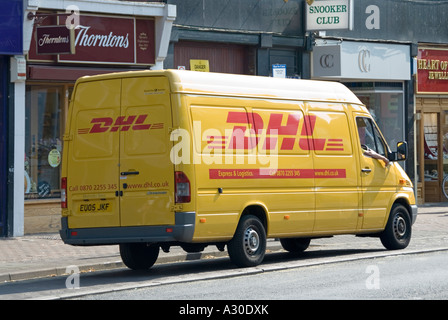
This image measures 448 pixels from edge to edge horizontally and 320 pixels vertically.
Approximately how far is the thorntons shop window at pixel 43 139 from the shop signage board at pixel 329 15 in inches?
286

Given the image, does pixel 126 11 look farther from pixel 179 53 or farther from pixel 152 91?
pixel 152 91

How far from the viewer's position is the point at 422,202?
2859 cm

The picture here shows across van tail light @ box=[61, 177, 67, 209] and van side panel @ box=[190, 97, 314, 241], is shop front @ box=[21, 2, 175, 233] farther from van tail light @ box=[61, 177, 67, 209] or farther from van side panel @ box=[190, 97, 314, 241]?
van side panel @ box=[190, 97, 314, 241]

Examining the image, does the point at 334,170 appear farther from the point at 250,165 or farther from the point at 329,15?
the point at 329,15

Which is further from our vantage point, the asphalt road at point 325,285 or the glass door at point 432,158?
the glass door at point 432,158

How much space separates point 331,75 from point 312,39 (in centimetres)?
103

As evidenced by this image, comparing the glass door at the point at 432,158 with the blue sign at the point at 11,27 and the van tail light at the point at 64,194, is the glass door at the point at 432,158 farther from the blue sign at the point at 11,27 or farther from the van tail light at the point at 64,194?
the van tail light at the point at 64,194

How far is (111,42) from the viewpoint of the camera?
21.3 m

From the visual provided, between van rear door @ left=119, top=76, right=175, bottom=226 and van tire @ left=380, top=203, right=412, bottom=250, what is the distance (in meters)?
4.66

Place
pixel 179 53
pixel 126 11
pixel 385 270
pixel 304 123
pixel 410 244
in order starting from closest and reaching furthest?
pixel 385 270
pixel 304 123
pixel 410 244
pixel 126 11
pixel 179 53

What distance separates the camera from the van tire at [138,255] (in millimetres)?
14445
